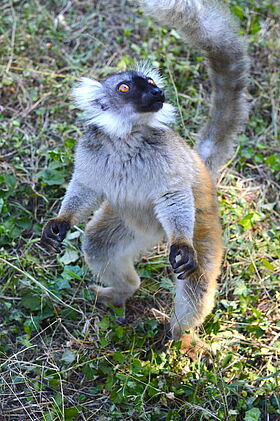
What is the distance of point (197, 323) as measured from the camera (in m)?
4.71

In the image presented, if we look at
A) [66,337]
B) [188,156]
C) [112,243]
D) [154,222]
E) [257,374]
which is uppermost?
[188,156]

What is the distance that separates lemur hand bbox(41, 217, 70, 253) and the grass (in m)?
0.67

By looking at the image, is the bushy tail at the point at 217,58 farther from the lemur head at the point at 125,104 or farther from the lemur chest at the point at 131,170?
the lemur chest at the point at 131,170

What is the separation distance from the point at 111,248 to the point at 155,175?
38.4 inches

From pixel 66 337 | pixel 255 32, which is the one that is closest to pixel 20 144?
pixel 66 337

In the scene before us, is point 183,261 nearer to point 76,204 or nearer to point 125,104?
point 76,204

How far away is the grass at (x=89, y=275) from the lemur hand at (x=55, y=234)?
26.2 inches

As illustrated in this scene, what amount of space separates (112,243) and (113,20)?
12.4ft

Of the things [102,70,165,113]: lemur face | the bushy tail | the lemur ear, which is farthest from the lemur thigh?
the lemur ear

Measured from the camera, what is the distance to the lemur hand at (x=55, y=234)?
4477 millimetres

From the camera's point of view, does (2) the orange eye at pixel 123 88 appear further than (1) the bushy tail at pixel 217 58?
No

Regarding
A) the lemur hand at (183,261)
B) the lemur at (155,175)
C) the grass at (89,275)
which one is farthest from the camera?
the grass at (89,275)

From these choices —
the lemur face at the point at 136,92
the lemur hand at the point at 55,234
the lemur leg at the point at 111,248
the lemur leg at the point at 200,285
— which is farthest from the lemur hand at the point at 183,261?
the lemur face at the point at 136,92

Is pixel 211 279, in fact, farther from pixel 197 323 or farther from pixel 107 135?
pixel 107 135
